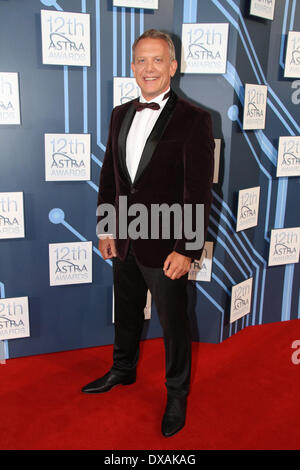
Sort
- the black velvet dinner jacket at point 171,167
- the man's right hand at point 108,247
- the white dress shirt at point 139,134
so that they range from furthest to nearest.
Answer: the man's right hand at point 108,247, the white dress shirt at point 139,134, the black velvet dinner jacket at point 171,167

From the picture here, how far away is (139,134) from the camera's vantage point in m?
1.94

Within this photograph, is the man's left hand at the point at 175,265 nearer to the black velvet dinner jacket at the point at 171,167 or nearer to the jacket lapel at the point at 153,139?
the black velvet dinner jacket at the point at 171,167

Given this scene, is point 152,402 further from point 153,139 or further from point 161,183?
point 153,139

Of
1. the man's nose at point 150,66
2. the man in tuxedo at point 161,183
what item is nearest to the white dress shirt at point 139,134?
the man in tuxedo at point 161,183

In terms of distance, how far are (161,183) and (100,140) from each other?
0.79 meters

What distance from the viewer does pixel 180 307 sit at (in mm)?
2008

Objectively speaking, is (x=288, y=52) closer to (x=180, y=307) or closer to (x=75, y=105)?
(x=75, y=105)

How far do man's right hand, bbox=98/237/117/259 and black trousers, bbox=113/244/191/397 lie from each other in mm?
54

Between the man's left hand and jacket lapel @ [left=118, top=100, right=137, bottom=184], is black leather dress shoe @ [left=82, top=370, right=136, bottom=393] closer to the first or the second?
the man's left hand

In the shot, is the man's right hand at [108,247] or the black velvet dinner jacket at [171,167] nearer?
the black velvet dinner jacket at [171,167]

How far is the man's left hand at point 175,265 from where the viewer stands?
73.7 inches

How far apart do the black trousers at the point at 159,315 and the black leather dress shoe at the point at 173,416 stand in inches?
1.4
